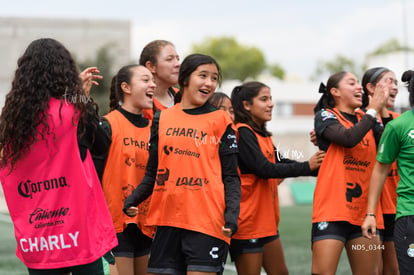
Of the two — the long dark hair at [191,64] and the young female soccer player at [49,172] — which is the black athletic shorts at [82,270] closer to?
the young female soccer player at [49,172]

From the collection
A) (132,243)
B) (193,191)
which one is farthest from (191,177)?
(132,243)

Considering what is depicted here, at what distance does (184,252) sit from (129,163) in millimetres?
1157

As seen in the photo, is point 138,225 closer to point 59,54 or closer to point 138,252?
point 138,252

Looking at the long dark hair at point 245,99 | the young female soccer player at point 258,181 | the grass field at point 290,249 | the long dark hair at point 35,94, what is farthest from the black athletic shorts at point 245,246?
the grass field at point 290,249

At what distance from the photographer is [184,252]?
4.61 m

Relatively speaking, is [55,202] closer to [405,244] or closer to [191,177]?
[191,177]

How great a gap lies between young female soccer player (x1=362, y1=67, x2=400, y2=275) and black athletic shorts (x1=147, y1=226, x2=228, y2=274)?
1.91 m

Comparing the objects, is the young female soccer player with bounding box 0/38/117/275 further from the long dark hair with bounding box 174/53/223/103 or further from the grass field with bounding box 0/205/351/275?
the grass field with bounding box 0/205/351/275

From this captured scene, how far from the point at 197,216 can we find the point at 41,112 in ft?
4.27

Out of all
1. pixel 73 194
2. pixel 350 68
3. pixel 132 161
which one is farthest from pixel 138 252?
pixel 350 68

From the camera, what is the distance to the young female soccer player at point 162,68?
6.11m

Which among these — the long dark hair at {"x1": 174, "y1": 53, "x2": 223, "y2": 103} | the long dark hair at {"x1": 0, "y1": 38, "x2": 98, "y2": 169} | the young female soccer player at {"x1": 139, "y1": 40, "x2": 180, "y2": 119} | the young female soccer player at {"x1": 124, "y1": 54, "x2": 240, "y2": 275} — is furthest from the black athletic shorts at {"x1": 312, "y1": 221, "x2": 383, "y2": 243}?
the long dark hair at {"x1": 0, "y1": 38, "x2": 98, "y2": 169}

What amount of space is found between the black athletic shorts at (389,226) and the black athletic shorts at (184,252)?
1922mm

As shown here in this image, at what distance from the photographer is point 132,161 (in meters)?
5.50
